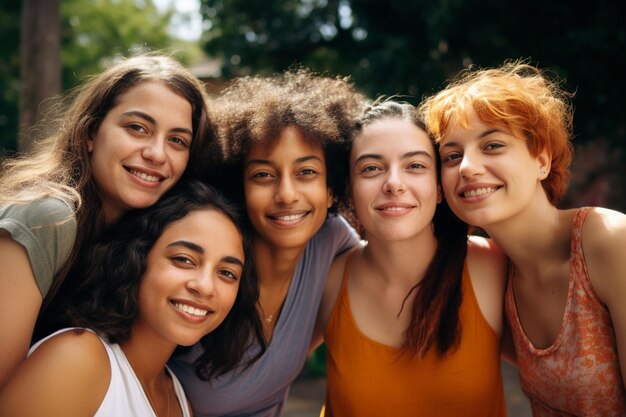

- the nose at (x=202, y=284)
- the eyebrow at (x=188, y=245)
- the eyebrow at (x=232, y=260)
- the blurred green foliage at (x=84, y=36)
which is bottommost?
the nose at (x=202, y=284)

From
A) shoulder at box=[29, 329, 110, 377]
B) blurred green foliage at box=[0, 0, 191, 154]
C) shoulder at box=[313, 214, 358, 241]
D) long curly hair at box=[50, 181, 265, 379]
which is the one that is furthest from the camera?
blurred green foliage at box=[0, 0, 191, 154]

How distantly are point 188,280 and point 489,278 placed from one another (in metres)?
1.65

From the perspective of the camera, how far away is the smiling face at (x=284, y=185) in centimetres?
308

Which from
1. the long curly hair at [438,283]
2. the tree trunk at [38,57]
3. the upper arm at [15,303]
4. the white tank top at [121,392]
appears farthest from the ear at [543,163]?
the tree trunk at [38,57]

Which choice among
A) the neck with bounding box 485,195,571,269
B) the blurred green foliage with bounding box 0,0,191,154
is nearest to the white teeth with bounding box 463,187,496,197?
the neck with bounding box 485,195,571,269

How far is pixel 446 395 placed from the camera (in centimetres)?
304

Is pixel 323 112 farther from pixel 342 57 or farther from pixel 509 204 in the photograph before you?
pixel 342 57

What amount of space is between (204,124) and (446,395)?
2.00 m

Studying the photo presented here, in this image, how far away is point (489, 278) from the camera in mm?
3189

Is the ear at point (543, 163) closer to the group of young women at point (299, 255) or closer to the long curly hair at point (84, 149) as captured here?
the group of young women at point (299, 255)

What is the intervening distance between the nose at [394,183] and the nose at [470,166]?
1.07 ft

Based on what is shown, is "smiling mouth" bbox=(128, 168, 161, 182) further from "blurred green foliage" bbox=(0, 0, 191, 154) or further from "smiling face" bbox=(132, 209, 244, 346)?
"blurred green foliage" bbox=(0, 0, 191, 154)

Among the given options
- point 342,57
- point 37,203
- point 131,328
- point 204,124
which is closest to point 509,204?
point 204,124

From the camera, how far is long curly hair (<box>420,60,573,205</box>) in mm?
2768
